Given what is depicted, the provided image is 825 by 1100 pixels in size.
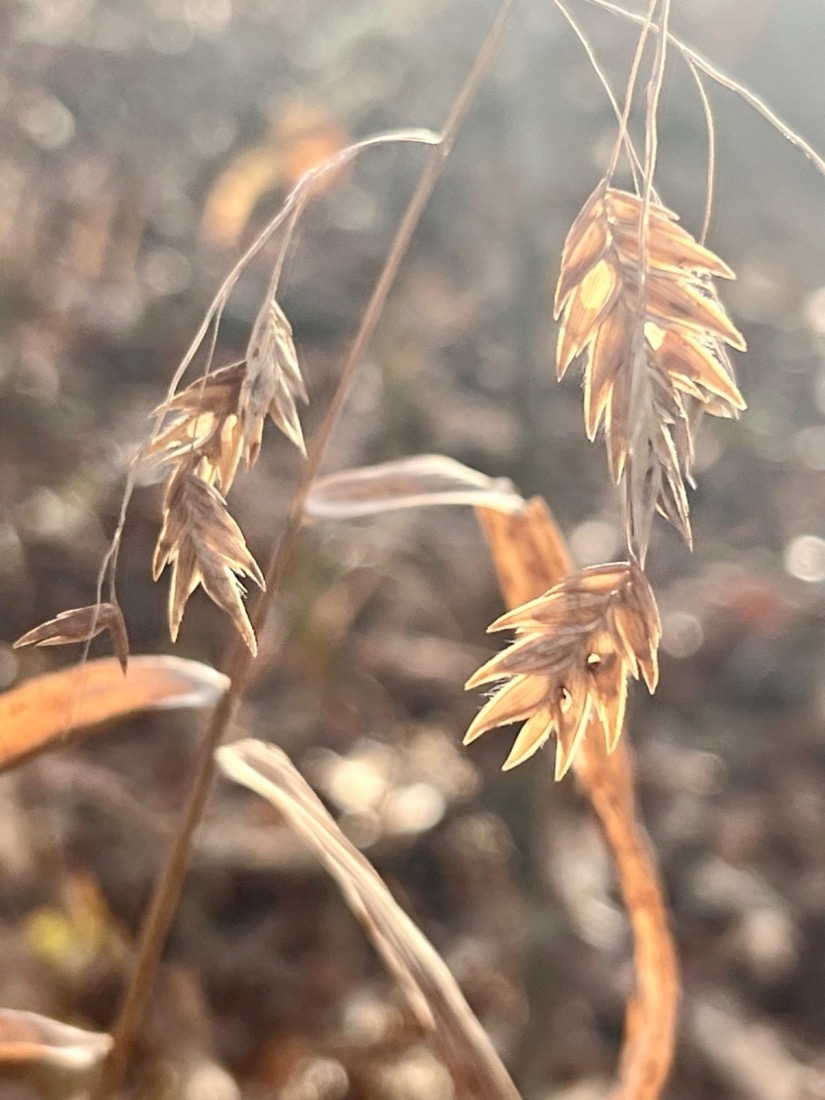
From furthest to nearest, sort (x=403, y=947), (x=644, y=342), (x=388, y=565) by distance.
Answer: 1. (x=388, y=565)
2. (x=403, y=947)
3. (x=644, y=342)

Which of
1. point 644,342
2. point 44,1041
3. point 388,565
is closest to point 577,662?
point 644,342

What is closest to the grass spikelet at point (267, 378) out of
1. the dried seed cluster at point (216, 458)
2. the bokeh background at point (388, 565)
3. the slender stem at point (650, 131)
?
the dried seed cluster at point (216, 458)

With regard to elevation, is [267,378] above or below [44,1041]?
above

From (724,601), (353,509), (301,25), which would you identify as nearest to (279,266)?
(353,509)

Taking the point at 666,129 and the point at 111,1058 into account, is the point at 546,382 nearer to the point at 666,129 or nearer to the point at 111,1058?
the point at 666,129

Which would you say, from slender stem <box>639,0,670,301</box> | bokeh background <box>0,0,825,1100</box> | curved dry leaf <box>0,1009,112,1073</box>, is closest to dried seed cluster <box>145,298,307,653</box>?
slender stem <box>639,0,670,301</box>

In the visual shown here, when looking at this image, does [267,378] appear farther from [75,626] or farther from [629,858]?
[629,858]
